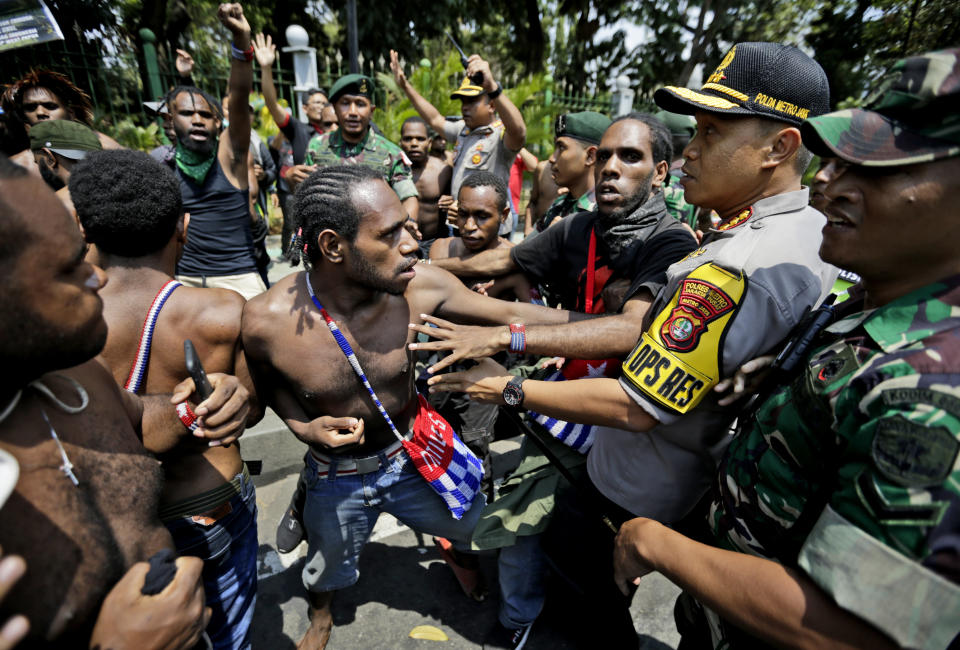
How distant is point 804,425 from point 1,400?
1.70 metres

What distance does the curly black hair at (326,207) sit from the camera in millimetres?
2156

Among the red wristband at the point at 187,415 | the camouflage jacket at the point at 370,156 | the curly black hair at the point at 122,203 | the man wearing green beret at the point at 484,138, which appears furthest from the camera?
the man wearing green beret at the point at 484,138

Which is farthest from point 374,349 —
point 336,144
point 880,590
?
point 336,144

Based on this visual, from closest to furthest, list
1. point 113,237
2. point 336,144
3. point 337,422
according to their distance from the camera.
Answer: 1. point 113,237
2. point 337,422
3. point 336,144

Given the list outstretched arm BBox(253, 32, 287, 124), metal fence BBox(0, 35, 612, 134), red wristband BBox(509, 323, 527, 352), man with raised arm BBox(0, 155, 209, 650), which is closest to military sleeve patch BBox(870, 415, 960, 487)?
red wristband BBox(509, 323, 527, 352)

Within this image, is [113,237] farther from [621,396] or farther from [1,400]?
[621,396]

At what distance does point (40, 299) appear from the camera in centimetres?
95

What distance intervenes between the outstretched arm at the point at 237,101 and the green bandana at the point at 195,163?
103 millimetres

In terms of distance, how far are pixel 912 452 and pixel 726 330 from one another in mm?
591

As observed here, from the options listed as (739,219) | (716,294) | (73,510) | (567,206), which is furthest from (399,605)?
(567,206)

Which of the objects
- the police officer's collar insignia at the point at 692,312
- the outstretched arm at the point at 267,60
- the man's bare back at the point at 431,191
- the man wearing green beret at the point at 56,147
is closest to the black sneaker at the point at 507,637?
the police officer's collar insignia at the point at 692,312

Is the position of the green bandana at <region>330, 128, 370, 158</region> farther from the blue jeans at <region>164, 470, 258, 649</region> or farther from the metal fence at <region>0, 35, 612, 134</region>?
the metal fence at <region>0, 35, 612, 134</region>

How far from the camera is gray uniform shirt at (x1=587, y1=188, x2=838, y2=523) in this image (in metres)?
1.43

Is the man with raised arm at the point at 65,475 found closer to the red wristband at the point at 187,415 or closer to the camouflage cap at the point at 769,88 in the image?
the red wristband at the point at 187,415
